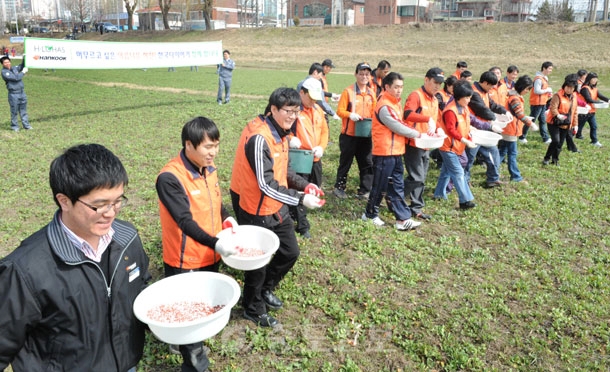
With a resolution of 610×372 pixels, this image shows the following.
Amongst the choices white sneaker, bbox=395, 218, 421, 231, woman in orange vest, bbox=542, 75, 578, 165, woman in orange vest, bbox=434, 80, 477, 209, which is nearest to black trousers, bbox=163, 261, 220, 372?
white sneaker, bbox=395, 218, 421, 231

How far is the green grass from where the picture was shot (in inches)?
149

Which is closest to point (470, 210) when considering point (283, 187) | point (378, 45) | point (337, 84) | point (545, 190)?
point (545, 190)

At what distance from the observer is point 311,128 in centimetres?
610

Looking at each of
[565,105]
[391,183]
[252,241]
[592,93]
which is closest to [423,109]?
[391,183]

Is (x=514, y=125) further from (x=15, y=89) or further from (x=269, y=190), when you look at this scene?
(x=15, y=89)

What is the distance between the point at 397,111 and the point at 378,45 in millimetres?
44319

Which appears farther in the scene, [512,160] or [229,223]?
[512,160]

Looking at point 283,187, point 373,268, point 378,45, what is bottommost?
point 373,268

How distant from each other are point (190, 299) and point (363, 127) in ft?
16.1

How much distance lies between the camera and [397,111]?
20.1ft

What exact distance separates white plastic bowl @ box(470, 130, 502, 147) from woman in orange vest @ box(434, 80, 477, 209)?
31 centimetres

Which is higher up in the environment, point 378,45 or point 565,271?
point 378,45

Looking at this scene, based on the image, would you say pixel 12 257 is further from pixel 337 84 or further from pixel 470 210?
pixel 337 84

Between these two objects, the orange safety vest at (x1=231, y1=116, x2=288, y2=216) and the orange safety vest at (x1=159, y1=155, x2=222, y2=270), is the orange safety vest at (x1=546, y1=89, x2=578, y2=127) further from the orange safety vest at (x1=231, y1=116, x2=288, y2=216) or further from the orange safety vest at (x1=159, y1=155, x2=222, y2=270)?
the orange safety vest at (x1=159, y1=155, x2=222, y2=270)
